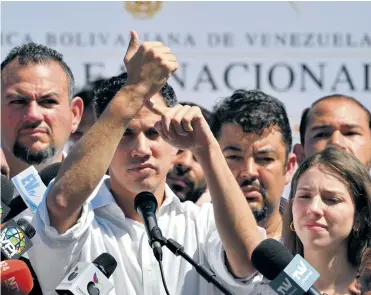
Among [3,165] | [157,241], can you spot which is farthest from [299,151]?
[157,241]

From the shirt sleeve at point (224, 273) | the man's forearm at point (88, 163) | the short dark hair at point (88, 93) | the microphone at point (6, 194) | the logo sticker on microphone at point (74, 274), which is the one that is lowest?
the short dark hair at point (88, 93)

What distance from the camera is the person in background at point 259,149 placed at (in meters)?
6.00

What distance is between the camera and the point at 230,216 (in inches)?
183

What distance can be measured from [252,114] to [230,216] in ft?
5.46

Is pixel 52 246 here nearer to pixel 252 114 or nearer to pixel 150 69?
pixel 150 69

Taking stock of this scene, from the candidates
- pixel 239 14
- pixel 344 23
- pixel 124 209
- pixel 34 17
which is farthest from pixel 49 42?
pixel 124 209

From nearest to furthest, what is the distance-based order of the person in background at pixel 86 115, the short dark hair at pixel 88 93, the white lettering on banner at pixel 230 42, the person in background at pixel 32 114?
1. the person in background at pixel 32 114
2. the person in background at pixel 86 115
3. the short dark hair at pixel 88 93
4. the white lettering on banner at pixel 230 42

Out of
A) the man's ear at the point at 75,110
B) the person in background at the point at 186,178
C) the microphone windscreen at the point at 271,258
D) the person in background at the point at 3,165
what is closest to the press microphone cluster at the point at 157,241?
the microphone windscreen at the point at 271,258

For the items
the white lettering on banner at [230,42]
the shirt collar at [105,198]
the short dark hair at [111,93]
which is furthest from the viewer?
the white lettering on banner at [230,42]

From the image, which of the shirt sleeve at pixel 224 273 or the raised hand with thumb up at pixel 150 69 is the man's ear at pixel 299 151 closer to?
the shirt sleeve at pixel 224 273

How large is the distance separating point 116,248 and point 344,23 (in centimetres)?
406

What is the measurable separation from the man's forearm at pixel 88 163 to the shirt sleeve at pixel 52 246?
0.12ft

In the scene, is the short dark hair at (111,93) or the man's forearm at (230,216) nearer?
the man's forearm at (230,216)

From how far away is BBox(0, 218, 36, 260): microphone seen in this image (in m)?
4.33
